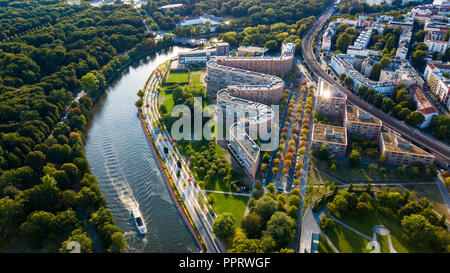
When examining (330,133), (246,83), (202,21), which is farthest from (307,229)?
(202,21)

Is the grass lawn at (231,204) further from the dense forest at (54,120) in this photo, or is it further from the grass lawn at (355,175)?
the dense forest at (54,120)

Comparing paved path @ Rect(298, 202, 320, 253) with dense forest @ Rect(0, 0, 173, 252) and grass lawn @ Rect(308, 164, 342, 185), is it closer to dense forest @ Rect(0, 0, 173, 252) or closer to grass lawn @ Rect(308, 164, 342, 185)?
grass lawn @ Rect(308, 164, 342, 185)

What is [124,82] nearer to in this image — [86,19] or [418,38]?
[86,19]

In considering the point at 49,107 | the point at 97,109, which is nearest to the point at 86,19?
the point at 97,109

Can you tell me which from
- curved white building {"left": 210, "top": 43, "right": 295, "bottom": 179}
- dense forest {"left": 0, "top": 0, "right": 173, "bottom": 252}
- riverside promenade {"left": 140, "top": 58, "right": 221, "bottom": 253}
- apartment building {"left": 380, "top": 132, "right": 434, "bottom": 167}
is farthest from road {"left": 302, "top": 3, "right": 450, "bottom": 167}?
dense forest {"left": 0, "top": 0, "right": 173, "bottom": 252}

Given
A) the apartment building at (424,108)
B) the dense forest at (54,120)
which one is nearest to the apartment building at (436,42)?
the apartment building at (424,108)
